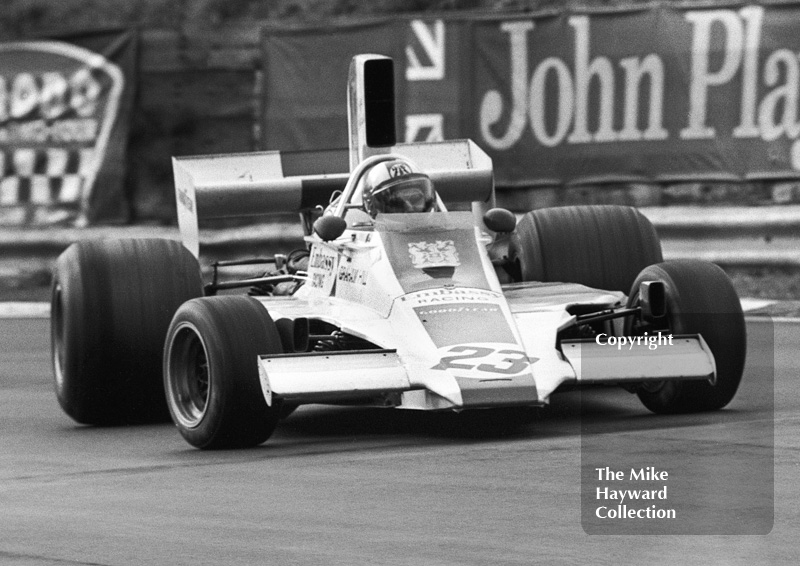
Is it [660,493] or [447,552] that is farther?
[660,493]

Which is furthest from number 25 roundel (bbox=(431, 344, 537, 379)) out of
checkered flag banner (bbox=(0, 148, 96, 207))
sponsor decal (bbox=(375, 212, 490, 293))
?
checkered flag banner (bbox=(0, 148, 96, 207))

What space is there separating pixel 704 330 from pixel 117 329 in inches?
122

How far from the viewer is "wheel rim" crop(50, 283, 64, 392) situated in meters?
10.3

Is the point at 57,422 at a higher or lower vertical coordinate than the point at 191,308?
lower

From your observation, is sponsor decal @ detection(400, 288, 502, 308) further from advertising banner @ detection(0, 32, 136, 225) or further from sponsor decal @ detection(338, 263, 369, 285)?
advertising banner @ detection(0, 32, 136, 225)

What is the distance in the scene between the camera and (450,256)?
9391 millimetres

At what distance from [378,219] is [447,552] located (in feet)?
12.4

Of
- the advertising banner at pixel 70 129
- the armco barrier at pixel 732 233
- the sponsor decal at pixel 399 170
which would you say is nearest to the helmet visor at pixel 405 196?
the sponsor decal at pixel 399 170

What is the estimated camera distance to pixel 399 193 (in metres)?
9.88

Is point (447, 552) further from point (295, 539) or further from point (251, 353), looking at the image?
point (251, 353)

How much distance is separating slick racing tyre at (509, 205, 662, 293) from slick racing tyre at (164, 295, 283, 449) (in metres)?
2.66

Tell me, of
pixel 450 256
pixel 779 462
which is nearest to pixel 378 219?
pixel 450 256

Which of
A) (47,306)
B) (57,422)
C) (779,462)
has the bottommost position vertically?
(47,306)

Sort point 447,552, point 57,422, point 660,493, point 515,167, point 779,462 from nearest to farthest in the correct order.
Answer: point 447,552, point 660,493, point 779,462, point 57,422, point 515,167
